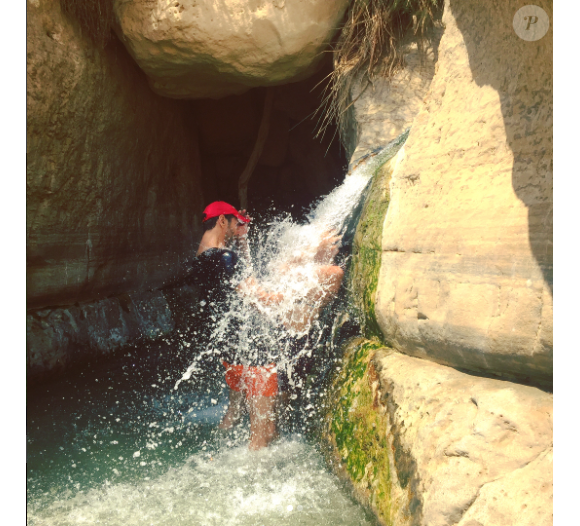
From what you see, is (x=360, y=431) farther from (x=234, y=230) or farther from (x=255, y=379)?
(x=234, y=230)

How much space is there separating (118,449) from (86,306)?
1.70 m

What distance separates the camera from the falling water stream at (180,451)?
6.89 feet

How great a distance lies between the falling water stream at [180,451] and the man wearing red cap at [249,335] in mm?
A: 79

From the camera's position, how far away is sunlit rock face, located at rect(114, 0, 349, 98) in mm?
3682

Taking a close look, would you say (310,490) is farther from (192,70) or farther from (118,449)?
(192,70)

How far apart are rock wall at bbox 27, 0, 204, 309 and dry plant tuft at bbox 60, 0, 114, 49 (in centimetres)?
7

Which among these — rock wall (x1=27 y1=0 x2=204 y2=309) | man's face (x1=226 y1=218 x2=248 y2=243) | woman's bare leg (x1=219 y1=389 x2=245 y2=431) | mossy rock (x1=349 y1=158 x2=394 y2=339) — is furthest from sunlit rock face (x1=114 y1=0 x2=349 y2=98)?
woman's bare leg (x1=219 y1=389 x2=245 y2=431)

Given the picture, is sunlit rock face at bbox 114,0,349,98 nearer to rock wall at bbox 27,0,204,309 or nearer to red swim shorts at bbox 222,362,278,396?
rock wall at bbox 27,0,204,309

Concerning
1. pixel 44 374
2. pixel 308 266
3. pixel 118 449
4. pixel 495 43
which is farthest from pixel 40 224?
pixel 495 43

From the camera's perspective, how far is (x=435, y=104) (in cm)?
207

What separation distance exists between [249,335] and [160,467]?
2.93 feet

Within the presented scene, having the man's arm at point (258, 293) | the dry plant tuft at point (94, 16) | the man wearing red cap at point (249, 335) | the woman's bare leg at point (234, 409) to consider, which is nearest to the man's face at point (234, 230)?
the man wearing red cap at point (249, 335)

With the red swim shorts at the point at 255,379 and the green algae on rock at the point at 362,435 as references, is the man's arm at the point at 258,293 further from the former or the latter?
the green algae on rock at the point at 362,435

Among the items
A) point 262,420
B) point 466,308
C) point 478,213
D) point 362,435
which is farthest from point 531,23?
point 262,420
